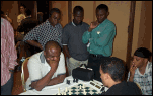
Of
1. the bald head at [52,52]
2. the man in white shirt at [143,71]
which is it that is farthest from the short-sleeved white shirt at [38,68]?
the man in white shirt at [143,71]

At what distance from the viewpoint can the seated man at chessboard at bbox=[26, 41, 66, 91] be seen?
5.36 feet

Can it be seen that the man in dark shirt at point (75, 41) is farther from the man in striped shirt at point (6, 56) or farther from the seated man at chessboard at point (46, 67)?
the man in striped shirt at point (6, 56)

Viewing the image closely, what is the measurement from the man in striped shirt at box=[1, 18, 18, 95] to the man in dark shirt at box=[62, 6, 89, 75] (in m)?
1.20

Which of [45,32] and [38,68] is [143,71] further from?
[45,32]

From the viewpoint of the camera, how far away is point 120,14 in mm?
3750

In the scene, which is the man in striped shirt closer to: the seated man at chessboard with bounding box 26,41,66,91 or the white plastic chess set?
the seated man at chessboard with bounding box 26,41,66,91

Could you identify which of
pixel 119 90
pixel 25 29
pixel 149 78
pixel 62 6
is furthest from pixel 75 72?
pixel 62 6

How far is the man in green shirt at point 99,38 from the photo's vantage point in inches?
88.1

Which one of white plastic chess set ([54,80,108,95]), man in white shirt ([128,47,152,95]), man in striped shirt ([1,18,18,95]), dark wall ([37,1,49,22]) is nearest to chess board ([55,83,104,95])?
white plastic chess set ([54,80,108,95])

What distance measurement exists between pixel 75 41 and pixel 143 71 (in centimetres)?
131

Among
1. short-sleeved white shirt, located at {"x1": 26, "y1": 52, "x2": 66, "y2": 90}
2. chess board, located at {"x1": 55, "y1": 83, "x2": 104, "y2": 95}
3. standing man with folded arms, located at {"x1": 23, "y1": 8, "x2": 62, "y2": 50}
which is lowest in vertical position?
chess board, located at {"x1": 55, "y1": 83, "x2": 104, "y2": 95}

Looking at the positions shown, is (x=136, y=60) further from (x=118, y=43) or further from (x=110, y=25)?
(x=118, y=43)

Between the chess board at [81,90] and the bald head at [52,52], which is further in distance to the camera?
the bald head at [52,52]

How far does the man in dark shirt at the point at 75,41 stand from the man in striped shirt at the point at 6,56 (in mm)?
1196
